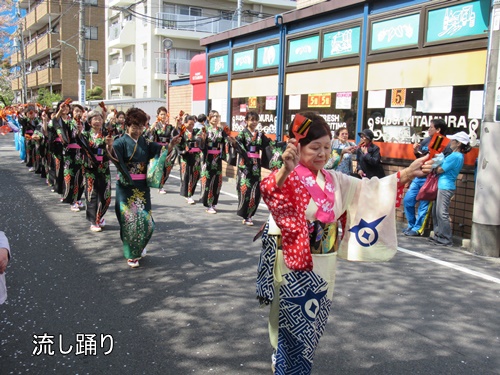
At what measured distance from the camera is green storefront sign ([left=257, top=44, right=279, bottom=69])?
11773mm

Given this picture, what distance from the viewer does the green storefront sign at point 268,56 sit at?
11773 mm

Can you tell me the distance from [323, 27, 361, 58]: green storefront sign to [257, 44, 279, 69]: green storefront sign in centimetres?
197

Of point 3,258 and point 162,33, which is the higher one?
point 162,33

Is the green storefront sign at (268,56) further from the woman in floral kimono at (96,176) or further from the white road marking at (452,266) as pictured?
the white road marking at (452,266)

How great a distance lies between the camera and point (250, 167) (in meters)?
7.90

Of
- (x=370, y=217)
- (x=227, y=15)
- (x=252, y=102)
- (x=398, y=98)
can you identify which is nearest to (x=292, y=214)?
(x=370, y=217)

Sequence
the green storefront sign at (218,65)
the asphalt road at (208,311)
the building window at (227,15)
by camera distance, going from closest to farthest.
Answer: the asphalt road at (208,311)
the green storefront sign at (218,65)
the building window at (227,15)

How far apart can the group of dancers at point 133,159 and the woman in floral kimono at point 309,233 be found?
2889 mm

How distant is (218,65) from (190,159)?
5.63m

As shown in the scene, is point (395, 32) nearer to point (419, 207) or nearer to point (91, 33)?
point (419, 207)

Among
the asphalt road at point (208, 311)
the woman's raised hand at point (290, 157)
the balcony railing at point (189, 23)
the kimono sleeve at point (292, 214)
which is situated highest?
the balcony railing at point (189, 23)

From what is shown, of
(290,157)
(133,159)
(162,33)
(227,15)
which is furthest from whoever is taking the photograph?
(227,15)

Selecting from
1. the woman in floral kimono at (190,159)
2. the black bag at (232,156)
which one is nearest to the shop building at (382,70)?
the black bag at (232,156)

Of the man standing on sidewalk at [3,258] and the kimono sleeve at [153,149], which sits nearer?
the man standing on sidewalk at [3,258]
